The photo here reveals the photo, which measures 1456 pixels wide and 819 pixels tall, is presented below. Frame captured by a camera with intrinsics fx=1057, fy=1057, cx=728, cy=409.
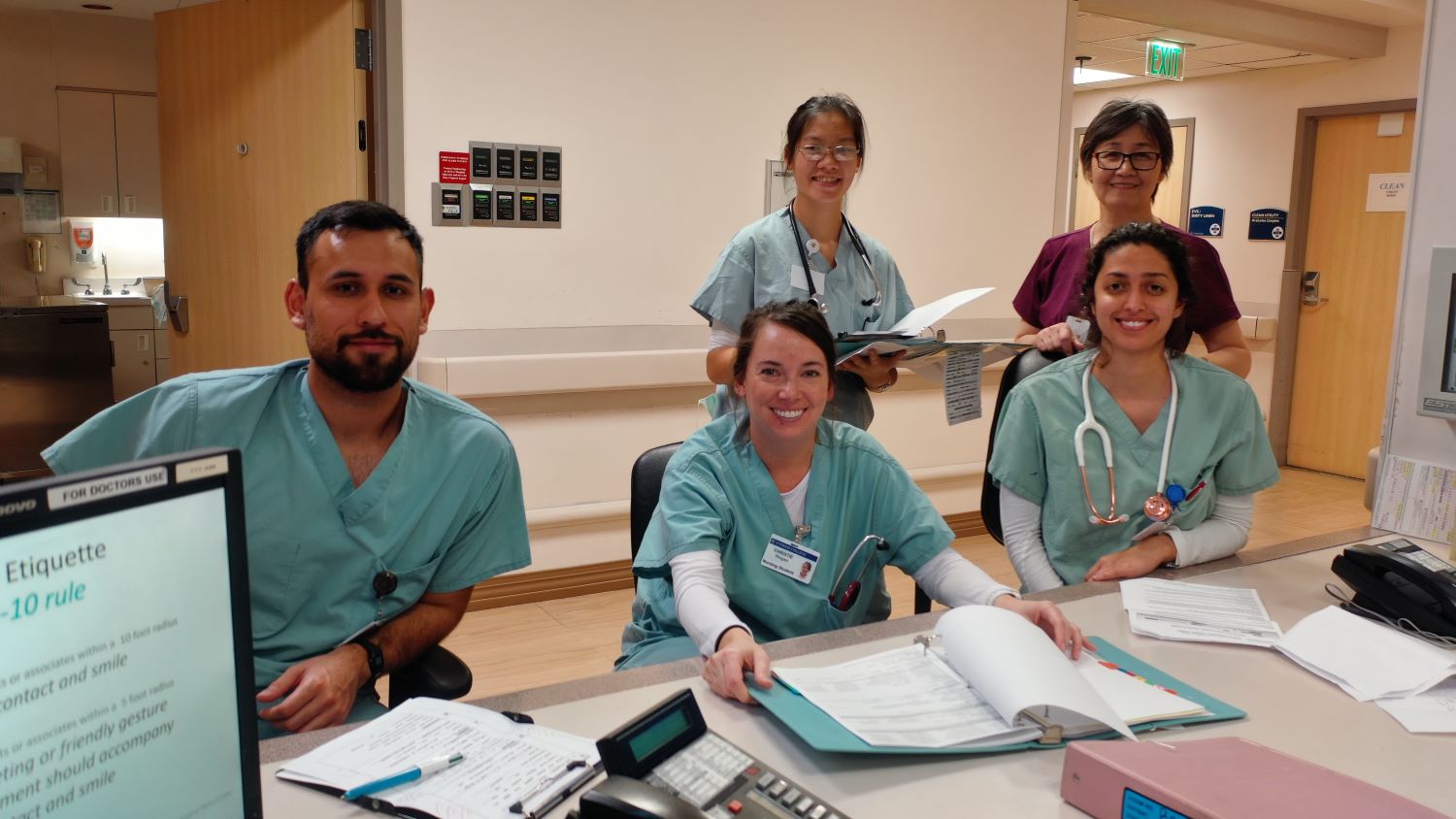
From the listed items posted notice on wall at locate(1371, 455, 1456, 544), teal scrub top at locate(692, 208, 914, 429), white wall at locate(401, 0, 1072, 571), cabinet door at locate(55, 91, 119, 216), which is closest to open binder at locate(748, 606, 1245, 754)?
posted notice on wall at locate(1371, 455, 1456, 544)

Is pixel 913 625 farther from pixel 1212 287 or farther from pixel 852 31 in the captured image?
pixel 852 31

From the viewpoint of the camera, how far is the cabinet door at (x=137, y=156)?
696cm

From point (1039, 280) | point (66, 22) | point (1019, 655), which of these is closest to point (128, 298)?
point (66, 22)

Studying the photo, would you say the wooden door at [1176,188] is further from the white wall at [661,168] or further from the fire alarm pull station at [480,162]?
the fire alarm pull station at [480,162]

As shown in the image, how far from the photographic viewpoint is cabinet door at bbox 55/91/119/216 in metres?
6.81

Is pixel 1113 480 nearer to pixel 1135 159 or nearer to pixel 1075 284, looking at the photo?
pixel 1075 284

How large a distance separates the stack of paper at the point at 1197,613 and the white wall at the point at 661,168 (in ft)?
7.45

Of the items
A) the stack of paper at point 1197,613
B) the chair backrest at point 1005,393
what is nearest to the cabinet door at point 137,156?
the chair backrest at point 1005,393

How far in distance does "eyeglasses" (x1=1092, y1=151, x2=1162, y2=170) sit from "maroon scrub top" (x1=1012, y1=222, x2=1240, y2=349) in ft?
0.53

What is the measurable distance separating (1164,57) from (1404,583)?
4.81 metres

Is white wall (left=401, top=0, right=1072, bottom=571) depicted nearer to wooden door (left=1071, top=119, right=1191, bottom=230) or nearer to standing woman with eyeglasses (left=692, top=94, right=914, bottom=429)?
standing woman with eyeglasses (left=692, top=94, right=914, bottom=429)

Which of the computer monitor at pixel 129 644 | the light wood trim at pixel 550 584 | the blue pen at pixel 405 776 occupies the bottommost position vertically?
the light wood trim at pixel 550 584

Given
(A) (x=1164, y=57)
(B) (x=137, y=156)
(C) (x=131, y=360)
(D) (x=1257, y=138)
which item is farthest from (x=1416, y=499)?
(B) (x=137, y=156)

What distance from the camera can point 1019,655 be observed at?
1.22 meters
